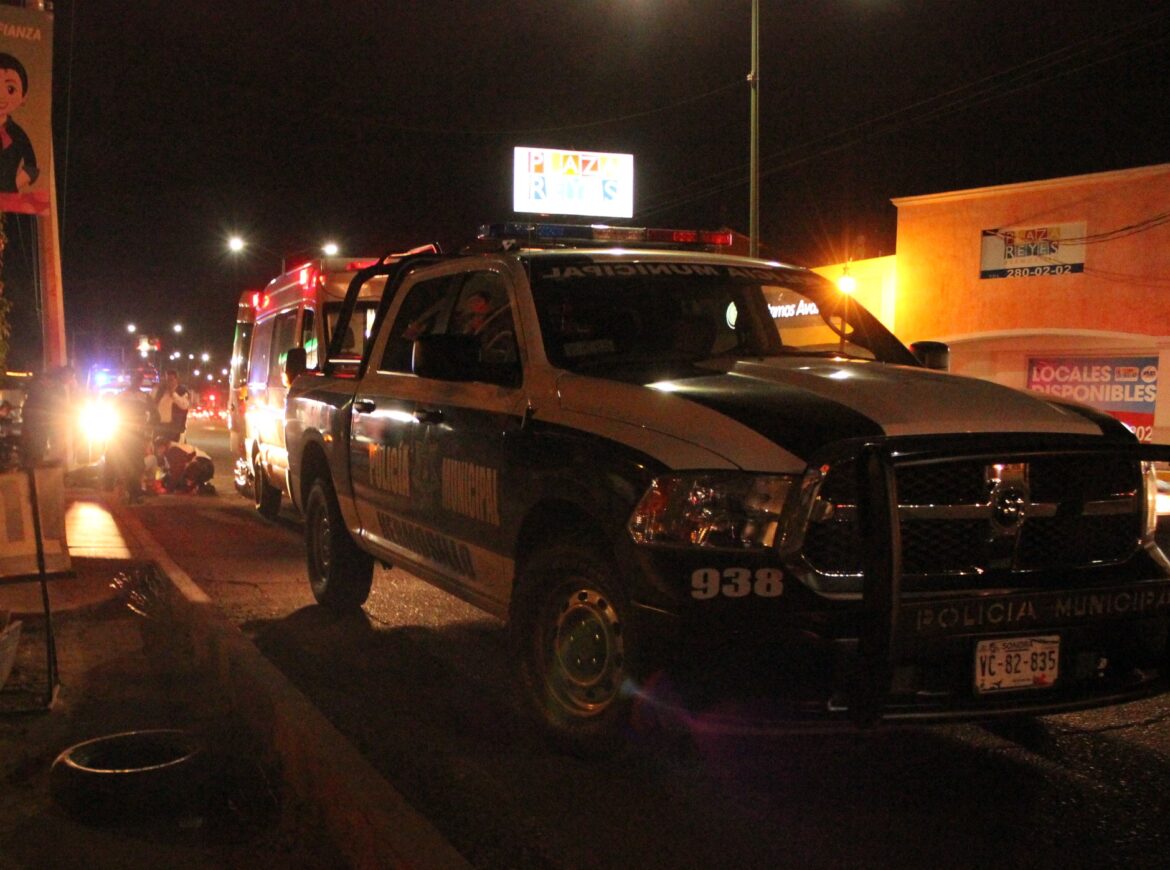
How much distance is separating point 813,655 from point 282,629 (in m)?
4.36

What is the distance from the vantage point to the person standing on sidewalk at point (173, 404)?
15.9m

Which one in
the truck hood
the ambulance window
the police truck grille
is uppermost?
the ambulance window

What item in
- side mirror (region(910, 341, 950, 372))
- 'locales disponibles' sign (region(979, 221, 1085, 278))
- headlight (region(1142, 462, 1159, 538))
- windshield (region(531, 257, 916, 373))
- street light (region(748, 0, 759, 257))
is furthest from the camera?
'locales disponibles' sign (region(979, 221, 1085, 278))

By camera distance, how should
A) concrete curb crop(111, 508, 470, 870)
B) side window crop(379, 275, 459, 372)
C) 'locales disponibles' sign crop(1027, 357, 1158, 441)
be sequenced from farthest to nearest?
'locales disponibles' sign crop(1027, 357, 1158, 441) → side window crop(379, 275, 459, 372) → concrete curb crop(111, 508, 470, 870)

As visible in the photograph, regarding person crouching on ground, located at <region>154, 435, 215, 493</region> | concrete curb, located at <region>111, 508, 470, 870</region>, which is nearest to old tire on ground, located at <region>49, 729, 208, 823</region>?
concrete curb, located at <region>111, 508, 470, 870</region>

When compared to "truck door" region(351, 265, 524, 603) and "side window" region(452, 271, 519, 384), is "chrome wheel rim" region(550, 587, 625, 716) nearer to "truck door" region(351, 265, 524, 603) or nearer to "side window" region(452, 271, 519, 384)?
"truck door" region(351, 265, 524, 603)

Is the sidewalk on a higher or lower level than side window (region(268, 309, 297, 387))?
lower

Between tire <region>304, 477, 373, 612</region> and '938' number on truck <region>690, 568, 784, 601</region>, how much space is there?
12.9 feet

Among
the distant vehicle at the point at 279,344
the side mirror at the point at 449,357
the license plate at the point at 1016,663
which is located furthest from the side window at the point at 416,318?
the distant vehicle at the point at 279,344

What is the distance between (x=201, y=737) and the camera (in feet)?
16.0

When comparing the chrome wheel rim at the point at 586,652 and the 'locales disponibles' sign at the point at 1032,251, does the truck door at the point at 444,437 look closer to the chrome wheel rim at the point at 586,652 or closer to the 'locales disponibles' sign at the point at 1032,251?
the chrome wheel rim at the point at 586,652

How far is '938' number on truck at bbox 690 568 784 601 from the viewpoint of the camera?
3.71 metres

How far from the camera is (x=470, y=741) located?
16.3 ft

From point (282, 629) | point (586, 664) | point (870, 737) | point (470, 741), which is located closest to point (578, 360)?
point (586, 664)
